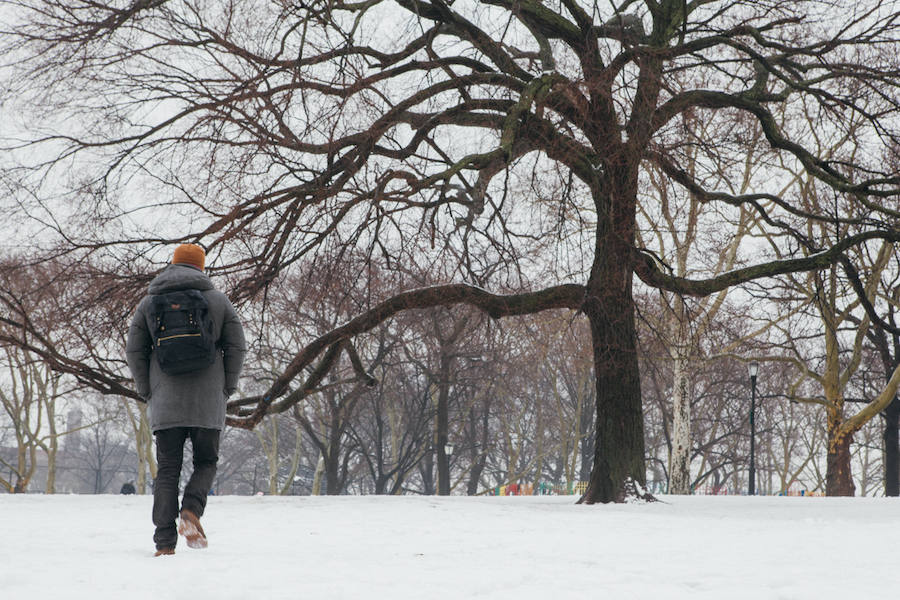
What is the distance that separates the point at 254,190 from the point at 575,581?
807 cm

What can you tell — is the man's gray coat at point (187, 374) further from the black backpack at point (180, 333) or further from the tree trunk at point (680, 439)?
the tree trunk at point (680, 439)

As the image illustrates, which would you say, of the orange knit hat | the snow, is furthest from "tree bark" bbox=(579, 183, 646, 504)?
the orange knit hat

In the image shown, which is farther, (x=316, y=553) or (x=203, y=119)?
(x=203, y=119)

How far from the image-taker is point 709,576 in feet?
15.6

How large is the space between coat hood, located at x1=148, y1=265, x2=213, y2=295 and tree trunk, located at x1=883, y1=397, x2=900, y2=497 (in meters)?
23.5

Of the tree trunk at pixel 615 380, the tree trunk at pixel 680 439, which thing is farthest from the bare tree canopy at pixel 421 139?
the tree trunk at pixel 680 439

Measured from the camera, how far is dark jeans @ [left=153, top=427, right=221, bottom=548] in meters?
5.29

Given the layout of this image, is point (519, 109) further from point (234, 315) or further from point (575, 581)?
point (575, 581)

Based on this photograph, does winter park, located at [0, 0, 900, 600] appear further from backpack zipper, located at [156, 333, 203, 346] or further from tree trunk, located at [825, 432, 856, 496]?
tree trunk, located at [825, 432, 856, 496]

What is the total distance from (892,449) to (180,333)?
2417cm

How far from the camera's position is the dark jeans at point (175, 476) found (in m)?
5.29

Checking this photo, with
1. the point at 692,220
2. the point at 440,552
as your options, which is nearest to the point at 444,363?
the point at 692,220

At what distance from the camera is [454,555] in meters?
5.61

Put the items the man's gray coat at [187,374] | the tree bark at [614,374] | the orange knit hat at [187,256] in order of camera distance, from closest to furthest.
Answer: the man's gray coat at [187,374] → the orange knit hat at [187,256] → the tree bark at [614,374]
